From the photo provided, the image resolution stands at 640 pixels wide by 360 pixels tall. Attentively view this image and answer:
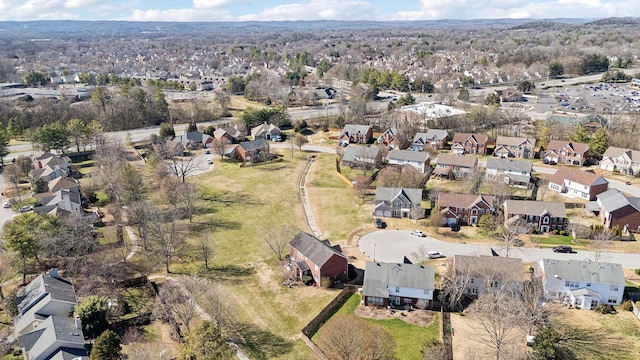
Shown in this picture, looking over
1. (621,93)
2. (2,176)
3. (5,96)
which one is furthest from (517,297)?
(5,96)

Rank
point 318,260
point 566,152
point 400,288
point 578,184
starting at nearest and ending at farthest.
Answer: point 400,288
point 318,260
point 578,184
point 566,152

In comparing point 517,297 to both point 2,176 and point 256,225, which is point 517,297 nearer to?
point 256,225

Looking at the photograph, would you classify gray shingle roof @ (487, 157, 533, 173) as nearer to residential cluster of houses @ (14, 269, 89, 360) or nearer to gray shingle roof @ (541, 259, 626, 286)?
gray shingle roof @ (541, 259, 626, 286)

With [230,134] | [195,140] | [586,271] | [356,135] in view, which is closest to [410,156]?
[356,135]

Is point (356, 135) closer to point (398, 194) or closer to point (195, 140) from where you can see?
point (195, 140)

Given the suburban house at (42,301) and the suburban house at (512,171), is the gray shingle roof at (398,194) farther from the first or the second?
the suburban house at (42,301)

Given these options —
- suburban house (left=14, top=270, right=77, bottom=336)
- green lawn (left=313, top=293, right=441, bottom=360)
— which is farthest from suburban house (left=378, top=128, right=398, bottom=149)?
suburban house (left=14, top=270, right=77, bottom=336)

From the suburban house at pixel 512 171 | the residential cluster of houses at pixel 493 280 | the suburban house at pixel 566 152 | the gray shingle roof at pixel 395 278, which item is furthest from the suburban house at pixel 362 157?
the gray shingle roof at pixel 395 278
